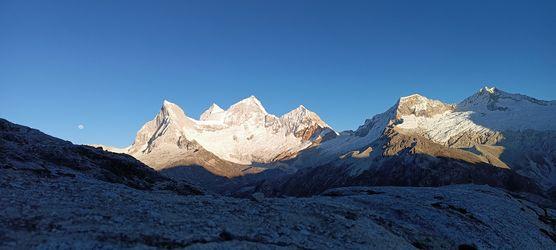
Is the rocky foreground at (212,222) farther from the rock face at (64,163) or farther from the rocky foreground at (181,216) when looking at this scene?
the rock face at (64,163)

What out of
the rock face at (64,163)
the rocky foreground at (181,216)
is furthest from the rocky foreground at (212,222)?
the rock face at (64,163)

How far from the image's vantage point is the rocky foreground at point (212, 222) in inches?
1165

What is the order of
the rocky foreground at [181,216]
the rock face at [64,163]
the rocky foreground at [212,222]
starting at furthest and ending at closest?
1. the rock face at [64,163]
2. the rocky foreground at [181,216]
3. the rocky foreground at [212,222]

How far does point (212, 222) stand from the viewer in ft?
116

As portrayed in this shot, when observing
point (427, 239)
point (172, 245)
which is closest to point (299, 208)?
point (427, 239)

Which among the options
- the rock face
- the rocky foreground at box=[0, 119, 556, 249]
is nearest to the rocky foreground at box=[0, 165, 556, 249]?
the rocky foreground at box=[0, 119, 556, 249]

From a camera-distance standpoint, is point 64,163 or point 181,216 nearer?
point 181,216

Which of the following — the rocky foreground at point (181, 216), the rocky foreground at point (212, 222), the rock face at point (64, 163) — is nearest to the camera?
the rocky foreground at point (212, 222)

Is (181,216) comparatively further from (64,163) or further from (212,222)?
(64,163)

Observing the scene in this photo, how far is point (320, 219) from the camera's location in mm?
41719

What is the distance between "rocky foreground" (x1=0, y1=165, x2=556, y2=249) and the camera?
97.1 feet

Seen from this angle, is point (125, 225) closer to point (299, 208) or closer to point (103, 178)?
point (299, 208)

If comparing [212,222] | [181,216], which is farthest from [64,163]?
[212,222]

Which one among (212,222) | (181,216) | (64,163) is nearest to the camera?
(212,222)
